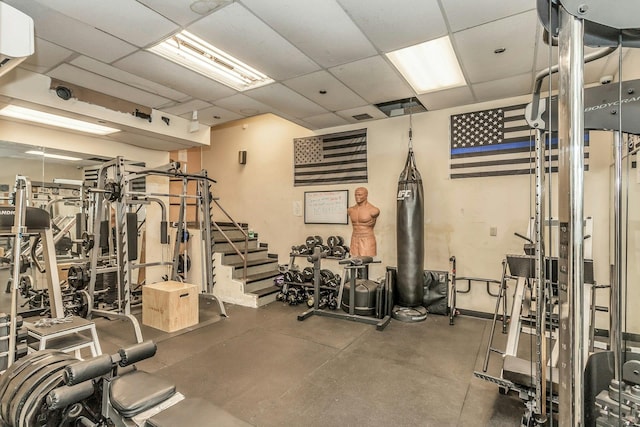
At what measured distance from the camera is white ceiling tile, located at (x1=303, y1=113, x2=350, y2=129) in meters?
5.27

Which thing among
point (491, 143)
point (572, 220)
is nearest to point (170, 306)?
point (572, 220)

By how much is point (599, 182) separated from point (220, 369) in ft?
15.7

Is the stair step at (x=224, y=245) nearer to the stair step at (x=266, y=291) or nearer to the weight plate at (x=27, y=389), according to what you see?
the stair step at (x=266, y=291)

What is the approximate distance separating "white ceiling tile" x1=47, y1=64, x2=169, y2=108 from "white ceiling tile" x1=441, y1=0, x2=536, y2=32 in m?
3.79

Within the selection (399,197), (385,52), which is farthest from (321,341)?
(385,52)

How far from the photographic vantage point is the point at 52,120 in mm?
4641

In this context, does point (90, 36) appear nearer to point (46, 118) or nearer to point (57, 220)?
point (46, 118)

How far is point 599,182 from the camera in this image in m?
3.90

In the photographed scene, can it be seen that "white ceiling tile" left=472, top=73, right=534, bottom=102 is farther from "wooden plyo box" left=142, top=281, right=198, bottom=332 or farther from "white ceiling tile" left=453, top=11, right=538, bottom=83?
"wooden plyo box" left=142, top=281, right=198, bottom=332

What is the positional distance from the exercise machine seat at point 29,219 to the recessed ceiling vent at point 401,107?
4.31 meters

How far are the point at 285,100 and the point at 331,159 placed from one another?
1.70 m

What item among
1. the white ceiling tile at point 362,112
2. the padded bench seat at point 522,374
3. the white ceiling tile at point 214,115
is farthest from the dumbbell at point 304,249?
the padded bench seat at point 522,374

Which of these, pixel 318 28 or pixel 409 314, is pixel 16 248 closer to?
pixel 318 28

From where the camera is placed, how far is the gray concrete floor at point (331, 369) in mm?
2424
